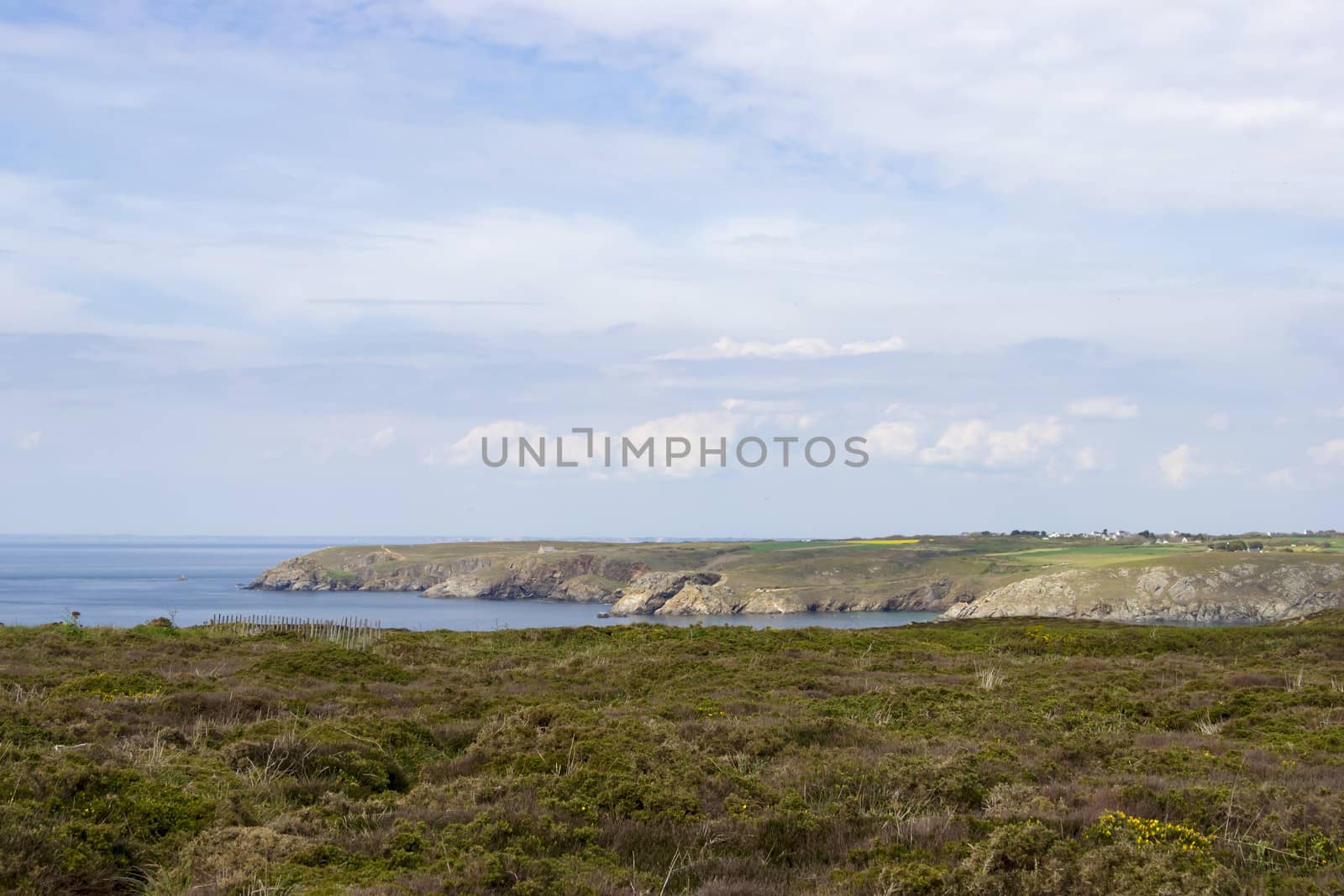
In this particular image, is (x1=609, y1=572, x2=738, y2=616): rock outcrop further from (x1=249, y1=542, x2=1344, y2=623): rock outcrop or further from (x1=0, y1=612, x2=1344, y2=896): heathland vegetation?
(x1=0, y1=612, x2=1344, y2=896): heathland vegetation

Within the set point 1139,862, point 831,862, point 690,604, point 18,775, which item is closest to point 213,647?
point 18,775

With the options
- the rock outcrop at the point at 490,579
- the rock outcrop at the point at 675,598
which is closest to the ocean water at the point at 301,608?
the rock outcrop at the point at 675,598

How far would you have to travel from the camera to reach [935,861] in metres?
7.95

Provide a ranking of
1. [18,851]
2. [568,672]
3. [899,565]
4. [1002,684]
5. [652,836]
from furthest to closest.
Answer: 1. [899,565]
2. [568,672]
3. [1002,684]
4. [652,836]
5. [18,851]

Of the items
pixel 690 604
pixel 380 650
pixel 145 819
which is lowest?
pixel 690 604

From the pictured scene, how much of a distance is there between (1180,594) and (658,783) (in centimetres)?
11331

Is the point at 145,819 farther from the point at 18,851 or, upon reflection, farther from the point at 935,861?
the point at 935,861

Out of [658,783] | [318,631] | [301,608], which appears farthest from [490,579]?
[658,783]

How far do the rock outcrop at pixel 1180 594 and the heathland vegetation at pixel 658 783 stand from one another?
91.5 m

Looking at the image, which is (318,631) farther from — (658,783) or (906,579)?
(906,579)

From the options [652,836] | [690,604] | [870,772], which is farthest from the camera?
[690,604]

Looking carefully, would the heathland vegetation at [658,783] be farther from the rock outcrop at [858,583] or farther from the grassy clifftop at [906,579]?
the grassy clifftop at [906,579]

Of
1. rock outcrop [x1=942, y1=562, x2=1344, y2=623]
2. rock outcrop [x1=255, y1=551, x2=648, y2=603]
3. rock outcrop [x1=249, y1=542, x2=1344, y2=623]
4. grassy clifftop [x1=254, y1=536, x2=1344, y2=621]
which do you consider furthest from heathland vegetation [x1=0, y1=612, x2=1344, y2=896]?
rock outcrop [x1=255, y1=551, x2=648, y2=603]

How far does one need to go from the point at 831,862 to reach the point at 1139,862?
2.54 metres
